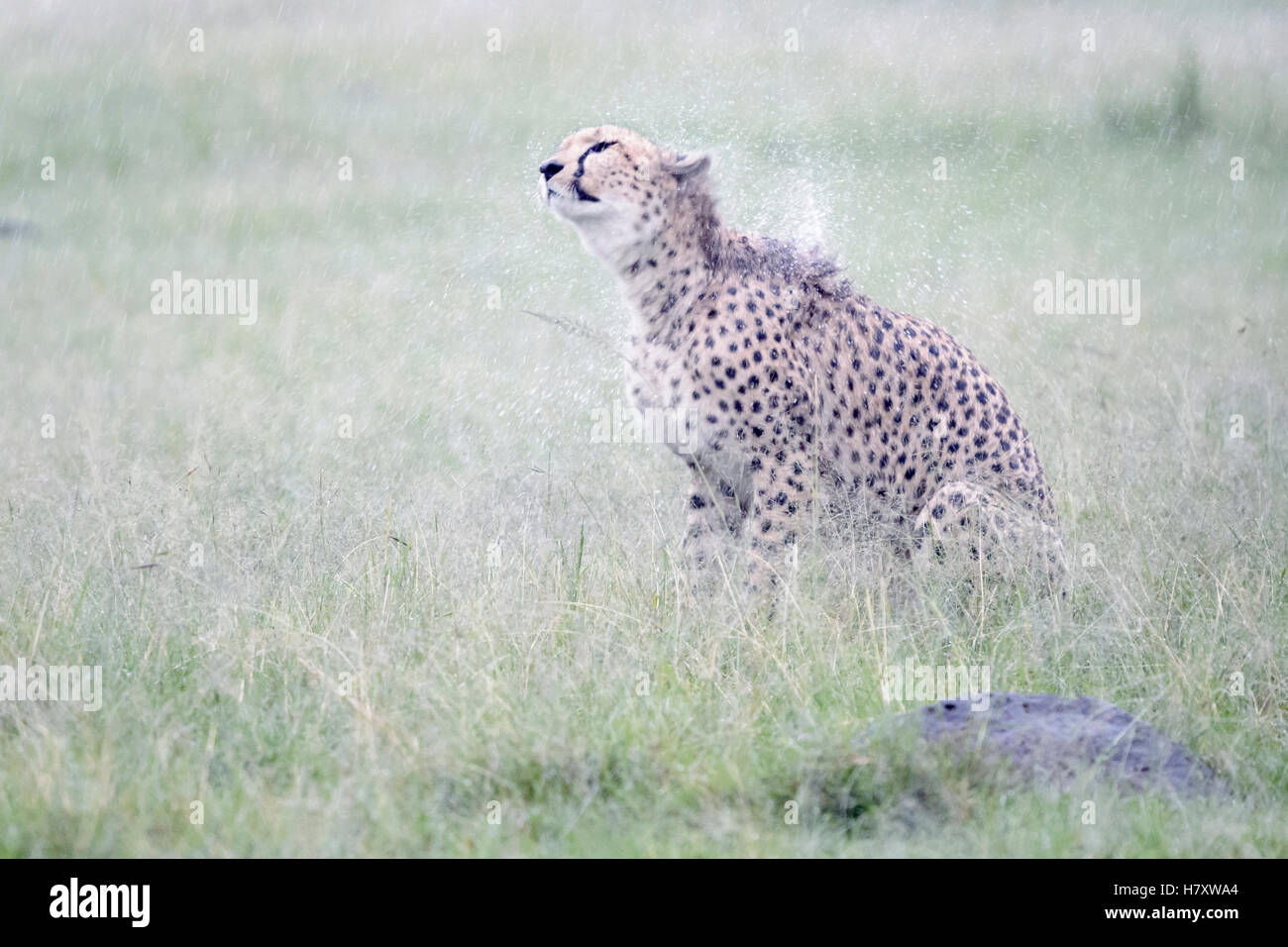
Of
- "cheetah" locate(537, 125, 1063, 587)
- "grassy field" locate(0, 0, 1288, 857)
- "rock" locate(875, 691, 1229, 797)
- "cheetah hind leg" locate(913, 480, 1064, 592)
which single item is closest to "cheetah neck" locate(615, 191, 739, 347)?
"cheetah" locate(537, 125, 1063, 587)

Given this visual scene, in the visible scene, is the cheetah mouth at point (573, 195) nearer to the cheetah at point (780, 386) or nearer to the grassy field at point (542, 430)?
the cheetah at point (780, 386)

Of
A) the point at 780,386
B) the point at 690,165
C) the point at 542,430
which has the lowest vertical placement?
the point at 780,386

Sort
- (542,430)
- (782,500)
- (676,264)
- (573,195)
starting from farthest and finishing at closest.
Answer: (542,430) → (676,264) → (573,195) → (782,500)

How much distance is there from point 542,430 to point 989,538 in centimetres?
329

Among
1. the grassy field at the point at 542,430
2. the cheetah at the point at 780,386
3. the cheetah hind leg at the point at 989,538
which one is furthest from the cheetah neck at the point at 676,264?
the cheetah hind leg at the point at 989,538


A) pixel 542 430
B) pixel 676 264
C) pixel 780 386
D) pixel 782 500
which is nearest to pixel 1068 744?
pixel 782 500

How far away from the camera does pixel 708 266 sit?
532 cm

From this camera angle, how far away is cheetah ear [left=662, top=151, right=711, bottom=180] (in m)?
5.33

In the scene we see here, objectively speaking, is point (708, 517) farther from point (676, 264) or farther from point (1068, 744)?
point (1068, 744)

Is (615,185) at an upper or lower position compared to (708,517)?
upper

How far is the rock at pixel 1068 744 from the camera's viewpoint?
3791mm

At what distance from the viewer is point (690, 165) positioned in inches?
210

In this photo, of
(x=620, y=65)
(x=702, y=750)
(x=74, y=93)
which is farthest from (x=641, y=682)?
(x=74, y=93)
